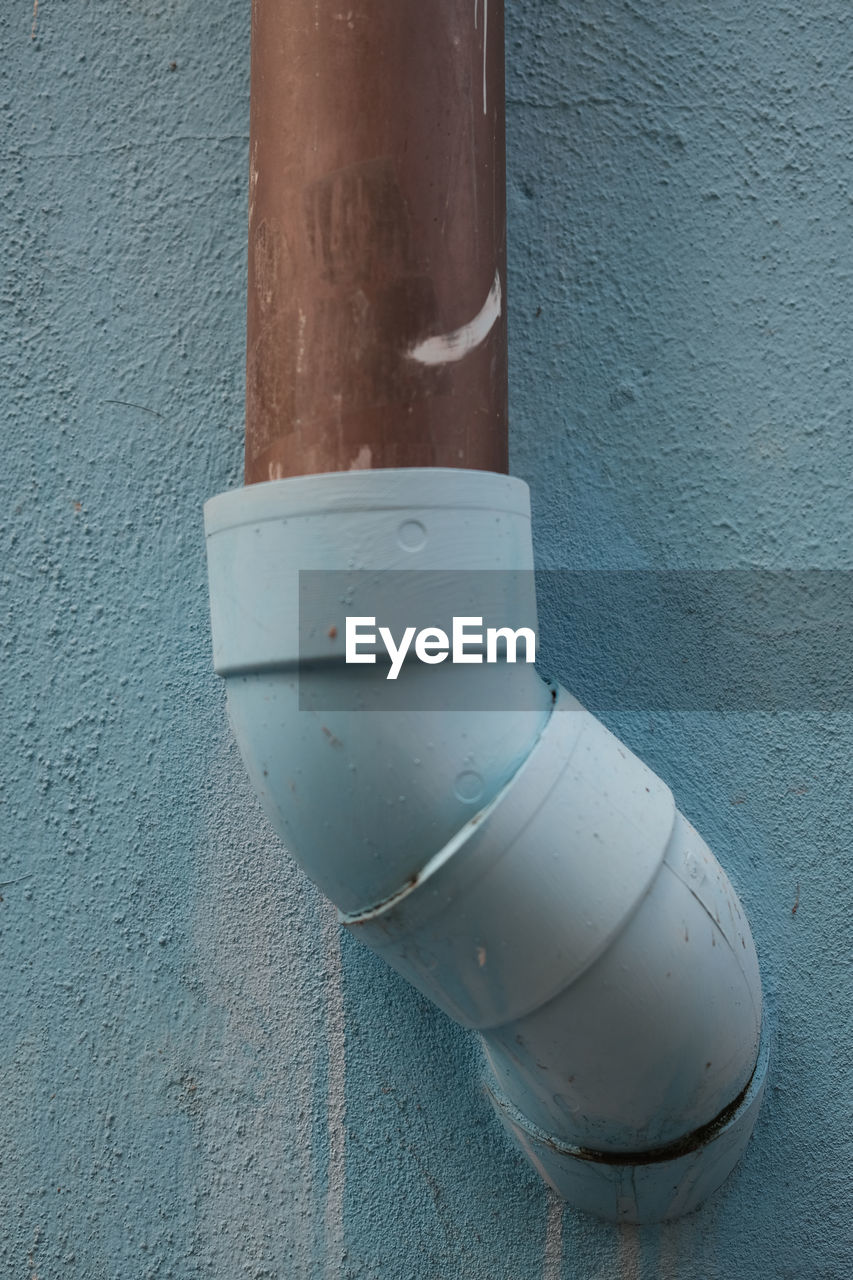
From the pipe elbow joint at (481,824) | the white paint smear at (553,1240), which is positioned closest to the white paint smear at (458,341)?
the pipe elbow joint at (481,824)

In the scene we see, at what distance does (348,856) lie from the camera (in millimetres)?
890

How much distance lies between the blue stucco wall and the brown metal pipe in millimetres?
301

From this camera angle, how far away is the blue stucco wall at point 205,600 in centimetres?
114

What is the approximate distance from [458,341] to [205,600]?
492 millimetres

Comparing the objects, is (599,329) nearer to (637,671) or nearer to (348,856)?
(637,671)

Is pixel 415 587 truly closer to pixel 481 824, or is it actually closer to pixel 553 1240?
pixel 481 824

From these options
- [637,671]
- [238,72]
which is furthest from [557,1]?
[637,671]

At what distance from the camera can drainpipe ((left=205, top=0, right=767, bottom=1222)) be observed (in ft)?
2.80

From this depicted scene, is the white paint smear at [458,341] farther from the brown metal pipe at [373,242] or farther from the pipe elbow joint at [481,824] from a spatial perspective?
the pipe elbow joint at [481,824]

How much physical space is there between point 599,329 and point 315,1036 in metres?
0.90

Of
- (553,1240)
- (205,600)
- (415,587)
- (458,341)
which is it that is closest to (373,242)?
(458,341)

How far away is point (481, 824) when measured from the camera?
0.85 m

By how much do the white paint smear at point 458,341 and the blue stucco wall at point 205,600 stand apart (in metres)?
0.26

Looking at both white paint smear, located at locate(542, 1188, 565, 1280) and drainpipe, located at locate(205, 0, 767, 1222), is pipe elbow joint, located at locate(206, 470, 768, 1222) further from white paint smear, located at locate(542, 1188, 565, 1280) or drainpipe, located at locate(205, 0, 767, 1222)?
white paint smear, located at locate(542, 1188, 565, 1280)
